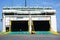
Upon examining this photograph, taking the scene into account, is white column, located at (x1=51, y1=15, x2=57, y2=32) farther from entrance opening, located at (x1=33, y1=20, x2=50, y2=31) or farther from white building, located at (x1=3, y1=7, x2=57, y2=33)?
entrance opening, located at (x1=33, y1=20, x2=50, y2=31)

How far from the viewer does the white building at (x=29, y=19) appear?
9181 cm

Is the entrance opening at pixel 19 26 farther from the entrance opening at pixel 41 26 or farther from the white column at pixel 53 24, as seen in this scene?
the white column at pixel 53 24

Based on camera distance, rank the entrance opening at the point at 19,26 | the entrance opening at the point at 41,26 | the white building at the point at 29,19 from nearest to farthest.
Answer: the white building at the point at 29,19 < the entrance opening at the point at 19,26 < the entrance opening at the point at 41,26

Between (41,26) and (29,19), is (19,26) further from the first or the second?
(41,26)

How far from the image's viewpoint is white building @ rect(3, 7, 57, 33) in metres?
91.8

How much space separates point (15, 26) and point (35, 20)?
1513 centimetres

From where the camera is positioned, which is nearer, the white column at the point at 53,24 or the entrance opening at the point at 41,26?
the white column at the point at 53,24

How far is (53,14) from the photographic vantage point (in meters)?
95.8

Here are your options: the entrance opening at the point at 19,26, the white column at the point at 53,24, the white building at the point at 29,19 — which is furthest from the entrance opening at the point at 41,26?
the white column at the point at 53,24

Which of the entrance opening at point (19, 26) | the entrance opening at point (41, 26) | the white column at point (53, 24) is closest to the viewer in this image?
the white column at point (53, 24)

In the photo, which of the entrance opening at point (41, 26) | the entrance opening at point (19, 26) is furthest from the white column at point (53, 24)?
the entrance opening at point (19, 26)

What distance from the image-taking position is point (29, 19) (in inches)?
3632

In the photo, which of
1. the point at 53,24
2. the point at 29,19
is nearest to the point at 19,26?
the point at 29,19

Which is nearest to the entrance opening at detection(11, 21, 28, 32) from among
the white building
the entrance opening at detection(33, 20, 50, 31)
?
the white building
